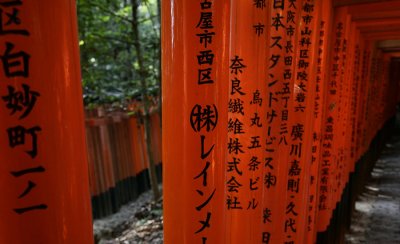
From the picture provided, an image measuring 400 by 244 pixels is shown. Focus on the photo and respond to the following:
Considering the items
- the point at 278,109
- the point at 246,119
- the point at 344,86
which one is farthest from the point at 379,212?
the point at 246,119

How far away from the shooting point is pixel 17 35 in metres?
1.09

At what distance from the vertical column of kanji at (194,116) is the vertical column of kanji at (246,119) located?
1.67ft

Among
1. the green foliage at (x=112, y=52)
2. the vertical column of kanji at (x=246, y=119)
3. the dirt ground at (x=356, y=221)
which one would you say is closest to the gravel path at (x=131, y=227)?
the dirt ground at (x=356, y=221)

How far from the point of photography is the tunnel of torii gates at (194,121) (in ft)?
3.69

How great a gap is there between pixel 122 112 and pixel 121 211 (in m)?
2.77

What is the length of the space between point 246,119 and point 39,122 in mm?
Result: 1667

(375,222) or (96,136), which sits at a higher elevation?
(96,136)

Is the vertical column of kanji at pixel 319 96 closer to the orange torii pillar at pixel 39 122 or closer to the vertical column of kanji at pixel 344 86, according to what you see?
the vertical column of kanji at pixel 344 86

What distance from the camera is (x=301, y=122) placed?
3494 millimetres

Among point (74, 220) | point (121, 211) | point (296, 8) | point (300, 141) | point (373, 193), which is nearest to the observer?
point (74, 220)

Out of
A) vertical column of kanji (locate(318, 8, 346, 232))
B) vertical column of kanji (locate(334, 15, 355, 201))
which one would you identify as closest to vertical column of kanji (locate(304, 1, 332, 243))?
vertical column of kanji (locate(318, 8, 346, 232))

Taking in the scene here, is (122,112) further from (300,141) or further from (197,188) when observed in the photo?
(197,188)

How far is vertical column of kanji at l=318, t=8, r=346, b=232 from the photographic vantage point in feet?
18.0

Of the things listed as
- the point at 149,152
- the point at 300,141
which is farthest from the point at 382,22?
the point at 149,152
